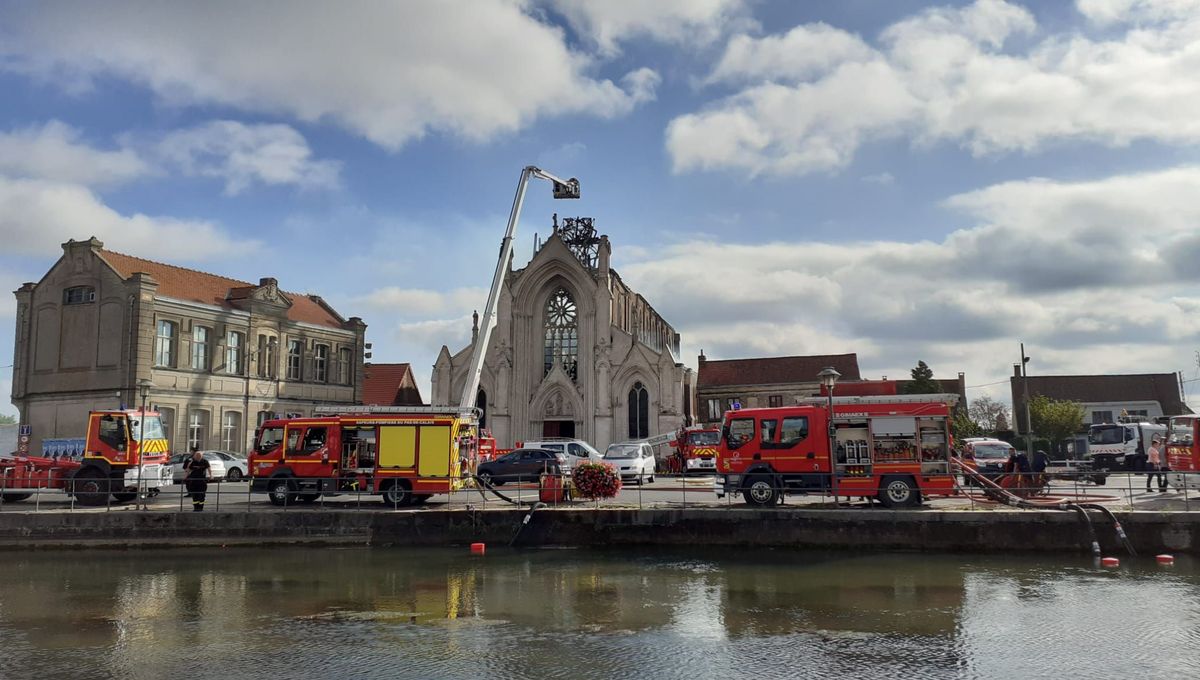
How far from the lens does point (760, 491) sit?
858 inches

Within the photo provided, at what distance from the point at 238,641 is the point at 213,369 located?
3471 cm

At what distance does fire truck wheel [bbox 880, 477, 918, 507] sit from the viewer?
69.1 ft

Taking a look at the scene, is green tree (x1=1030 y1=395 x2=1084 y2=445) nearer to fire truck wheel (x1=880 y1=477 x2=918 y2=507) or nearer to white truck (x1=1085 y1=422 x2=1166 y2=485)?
white truck (x1=1085 y1=422 x2=1166 y2=485)

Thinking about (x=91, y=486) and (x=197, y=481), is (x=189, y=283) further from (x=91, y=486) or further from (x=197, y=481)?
(x=197, y=481)

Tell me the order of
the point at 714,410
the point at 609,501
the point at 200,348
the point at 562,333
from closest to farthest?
the point at 609,501 → the point at 200,348 → the point at 562,333 → the point at 714,410

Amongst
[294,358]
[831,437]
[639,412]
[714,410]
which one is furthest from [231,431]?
[831,437]

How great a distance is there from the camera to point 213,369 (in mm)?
43250

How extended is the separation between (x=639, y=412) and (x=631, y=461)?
19229mm

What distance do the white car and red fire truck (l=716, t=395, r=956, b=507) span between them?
31.1 feet

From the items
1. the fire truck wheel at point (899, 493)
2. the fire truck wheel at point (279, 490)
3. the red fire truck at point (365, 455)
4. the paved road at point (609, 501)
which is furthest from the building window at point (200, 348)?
the fire truck wheel at point (899, 493)

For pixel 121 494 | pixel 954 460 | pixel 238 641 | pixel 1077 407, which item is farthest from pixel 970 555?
pixel 1077 407

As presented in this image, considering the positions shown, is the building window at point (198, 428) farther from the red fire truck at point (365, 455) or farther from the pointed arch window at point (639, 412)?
the pointed arch window at point (639, 412)

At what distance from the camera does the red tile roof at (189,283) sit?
42.0 m

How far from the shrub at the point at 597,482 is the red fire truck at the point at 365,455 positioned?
12.3 feet
